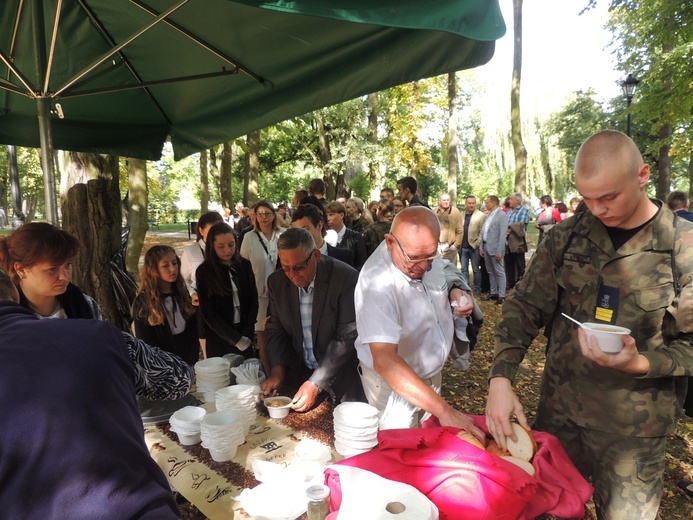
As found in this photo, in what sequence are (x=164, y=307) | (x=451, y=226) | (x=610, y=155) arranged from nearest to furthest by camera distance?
(x=610, y=155) < (x=164, y=307) < (x=451, y=226)

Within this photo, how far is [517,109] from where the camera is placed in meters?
13.7

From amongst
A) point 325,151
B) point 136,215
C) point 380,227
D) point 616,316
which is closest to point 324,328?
point 616,316

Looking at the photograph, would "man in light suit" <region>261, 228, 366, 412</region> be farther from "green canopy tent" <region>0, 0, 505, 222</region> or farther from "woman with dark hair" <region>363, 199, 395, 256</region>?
"woman with dark hair" <region>363, 199, 395, 256</region>

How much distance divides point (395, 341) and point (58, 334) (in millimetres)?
1333

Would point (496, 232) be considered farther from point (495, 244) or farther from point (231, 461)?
point (231, 461)

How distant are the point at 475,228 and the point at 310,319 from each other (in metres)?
7.21

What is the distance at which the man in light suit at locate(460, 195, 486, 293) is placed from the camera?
927 cm

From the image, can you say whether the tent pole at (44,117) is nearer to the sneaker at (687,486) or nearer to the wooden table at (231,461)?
the wooden table at (231,461)

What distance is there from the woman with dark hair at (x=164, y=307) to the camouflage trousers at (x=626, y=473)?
2.89 metres

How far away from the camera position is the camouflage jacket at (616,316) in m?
1.72

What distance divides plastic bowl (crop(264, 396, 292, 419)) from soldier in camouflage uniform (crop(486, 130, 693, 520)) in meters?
1.01

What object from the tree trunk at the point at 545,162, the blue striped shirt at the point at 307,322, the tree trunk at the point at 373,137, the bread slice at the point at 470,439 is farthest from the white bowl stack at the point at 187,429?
the tree trunk at the point at 545,162

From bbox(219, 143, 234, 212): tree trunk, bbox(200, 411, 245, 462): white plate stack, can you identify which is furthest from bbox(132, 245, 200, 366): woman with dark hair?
bbox(219, 143, 234, 212): tree trunk

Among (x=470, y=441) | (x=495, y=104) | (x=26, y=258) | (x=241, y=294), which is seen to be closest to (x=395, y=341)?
(x=470, y=441)
